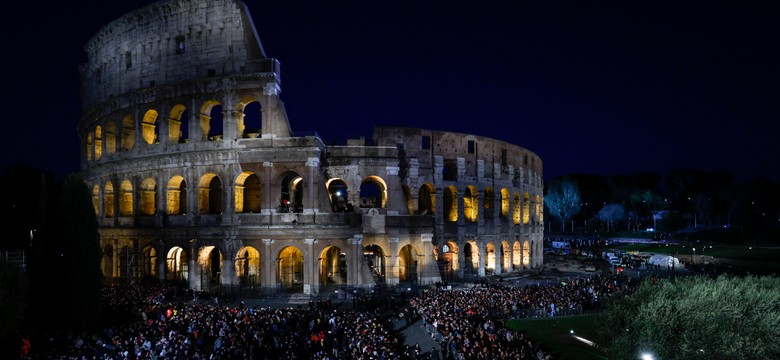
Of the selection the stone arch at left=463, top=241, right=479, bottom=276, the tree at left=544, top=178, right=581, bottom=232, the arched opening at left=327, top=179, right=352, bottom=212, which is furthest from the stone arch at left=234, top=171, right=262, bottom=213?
the tree at left=544, top=178, right=581, bottom=232

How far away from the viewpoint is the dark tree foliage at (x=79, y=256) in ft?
73.5

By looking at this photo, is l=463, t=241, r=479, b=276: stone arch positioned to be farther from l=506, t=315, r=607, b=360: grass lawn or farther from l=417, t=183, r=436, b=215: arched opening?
l=506, t=315, r=607, b=360: grass lawn

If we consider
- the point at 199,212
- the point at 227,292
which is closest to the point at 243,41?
the point at 199,212

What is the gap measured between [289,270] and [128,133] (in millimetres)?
15406

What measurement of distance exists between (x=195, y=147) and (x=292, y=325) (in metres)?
17.3

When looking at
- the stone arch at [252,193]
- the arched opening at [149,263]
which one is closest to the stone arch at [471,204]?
the stone arch at [252,193]

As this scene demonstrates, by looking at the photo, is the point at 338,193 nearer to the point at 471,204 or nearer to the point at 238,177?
the point at 471,204

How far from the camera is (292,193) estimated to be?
38375 millimetres

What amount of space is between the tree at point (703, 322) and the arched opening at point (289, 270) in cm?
2054

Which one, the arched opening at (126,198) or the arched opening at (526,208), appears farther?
the arched opening at (526,208)

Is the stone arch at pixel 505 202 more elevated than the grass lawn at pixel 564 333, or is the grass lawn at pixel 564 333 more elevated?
the stone arch at pixel 505 202

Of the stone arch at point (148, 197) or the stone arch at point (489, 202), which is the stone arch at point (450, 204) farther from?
the stone arch at point (148, 197)

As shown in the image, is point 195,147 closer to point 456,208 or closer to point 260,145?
point 260,145

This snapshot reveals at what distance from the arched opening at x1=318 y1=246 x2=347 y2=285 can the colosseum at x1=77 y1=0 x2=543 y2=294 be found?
0.71 feet
